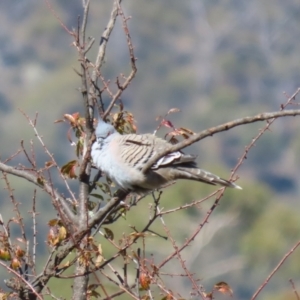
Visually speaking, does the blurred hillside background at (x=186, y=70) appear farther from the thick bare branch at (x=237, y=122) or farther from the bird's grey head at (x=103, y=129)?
the thick bare branch at (x=237, y=122)

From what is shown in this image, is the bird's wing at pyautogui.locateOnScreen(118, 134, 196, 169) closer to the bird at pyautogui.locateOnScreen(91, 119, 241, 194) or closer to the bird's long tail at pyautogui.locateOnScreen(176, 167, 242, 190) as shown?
the bird at pyautogui.locateOnScreen(91, 119, 241, 194)

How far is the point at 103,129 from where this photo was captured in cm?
374

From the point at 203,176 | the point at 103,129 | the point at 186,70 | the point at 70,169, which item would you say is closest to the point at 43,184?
the point at 70,169

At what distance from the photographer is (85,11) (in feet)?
12.2

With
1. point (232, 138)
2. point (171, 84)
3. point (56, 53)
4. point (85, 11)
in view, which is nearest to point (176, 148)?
point (85, 11)

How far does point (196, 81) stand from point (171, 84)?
2.74m

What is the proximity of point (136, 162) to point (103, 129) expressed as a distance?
0.27m

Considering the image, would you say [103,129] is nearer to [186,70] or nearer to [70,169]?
[70,169]

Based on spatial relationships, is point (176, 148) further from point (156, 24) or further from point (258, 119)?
point (156, 24)

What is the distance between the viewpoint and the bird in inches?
148

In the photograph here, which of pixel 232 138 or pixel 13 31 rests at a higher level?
pixel 13 31

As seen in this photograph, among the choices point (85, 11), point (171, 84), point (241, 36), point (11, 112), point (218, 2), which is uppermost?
point (218, 2)

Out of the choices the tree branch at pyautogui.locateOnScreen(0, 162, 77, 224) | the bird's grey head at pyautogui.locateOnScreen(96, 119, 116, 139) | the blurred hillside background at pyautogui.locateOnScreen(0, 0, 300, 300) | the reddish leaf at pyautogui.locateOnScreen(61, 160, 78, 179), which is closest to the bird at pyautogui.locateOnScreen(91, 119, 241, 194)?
the bird's grey head at pyautogui.locateOnScreen(96, 119, 116, 139)

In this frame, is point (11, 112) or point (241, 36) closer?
point (11, 112)
